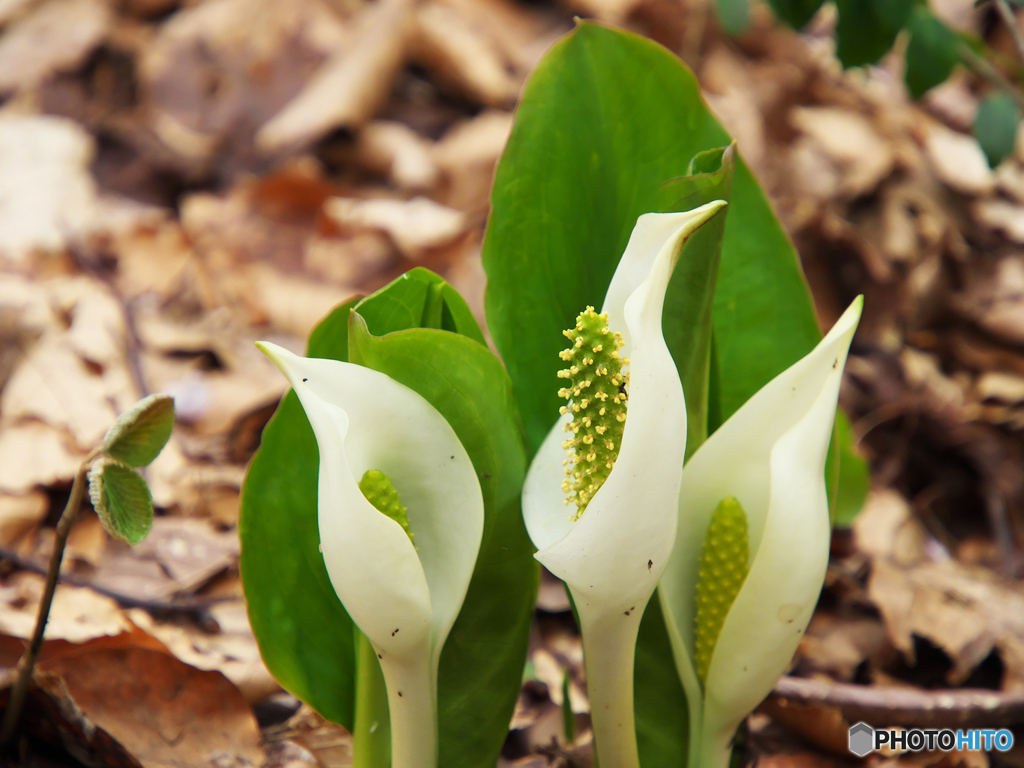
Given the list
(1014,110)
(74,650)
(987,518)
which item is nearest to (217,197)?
(74,650)

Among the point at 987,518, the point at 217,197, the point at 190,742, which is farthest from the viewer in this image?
the point at 217,197

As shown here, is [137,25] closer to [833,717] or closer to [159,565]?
[159,565]

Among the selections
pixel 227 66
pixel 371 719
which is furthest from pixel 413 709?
pixel 227 66

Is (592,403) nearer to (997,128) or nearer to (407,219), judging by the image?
(997,128)

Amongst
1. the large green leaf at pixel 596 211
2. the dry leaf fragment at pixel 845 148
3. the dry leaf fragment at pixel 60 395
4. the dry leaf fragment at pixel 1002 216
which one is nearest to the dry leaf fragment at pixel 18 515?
the dry leaf fragment at pixel 60 395

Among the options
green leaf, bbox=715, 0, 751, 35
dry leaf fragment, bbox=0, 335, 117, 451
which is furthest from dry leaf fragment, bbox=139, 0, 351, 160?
green leaf, bbox=715, 0, 751, 35

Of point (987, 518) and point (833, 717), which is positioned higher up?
point (833, 717)
